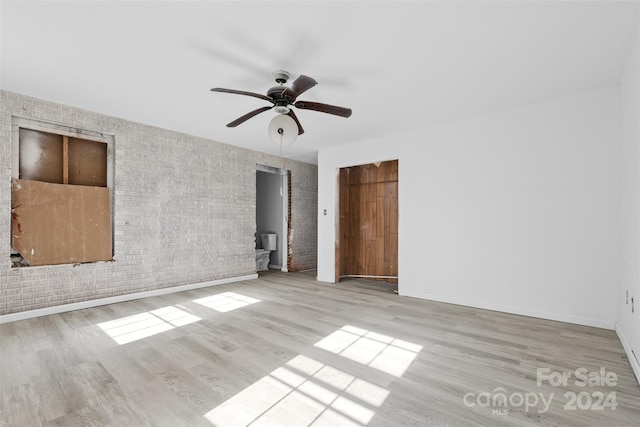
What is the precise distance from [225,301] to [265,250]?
3.31m

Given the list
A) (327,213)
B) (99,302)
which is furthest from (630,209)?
(99,302)

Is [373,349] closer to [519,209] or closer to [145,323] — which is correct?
[145,323]

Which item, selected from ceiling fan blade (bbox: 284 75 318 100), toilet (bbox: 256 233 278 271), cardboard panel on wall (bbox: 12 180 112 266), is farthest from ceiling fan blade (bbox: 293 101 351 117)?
toilet (bbox: 256 233 278 271)

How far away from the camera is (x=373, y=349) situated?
2.82 metres

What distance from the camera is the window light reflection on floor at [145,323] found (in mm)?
3148

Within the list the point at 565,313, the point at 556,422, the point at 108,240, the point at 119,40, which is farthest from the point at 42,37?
the point at 565,313

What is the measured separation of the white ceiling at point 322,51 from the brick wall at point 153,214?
1.91 ft

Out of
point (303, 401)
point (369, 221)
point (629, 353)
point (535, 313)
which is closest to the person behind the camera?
point (303, 401)

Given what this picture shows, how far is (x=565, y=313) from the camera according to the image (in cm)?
364

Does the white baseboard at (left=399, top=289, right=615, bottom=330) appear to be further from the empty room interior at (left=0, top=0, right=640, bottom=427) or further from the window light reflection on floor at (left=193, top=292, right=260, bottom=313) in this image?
the window light reflection on floor at (left=193, top=292, right=260, bottom=313)

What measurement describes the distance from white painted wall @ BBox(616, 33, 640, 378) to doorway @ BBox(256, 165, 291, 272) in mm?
5844

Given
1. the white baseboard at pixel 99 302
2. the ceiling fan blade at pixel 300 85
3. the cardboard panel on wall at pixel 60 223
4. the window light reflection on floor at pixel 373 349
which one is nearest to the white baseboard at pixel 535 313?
the window light reflection on floor at pixel 373 349

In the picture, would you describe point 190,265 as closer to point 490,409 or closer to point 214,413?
point 214,413

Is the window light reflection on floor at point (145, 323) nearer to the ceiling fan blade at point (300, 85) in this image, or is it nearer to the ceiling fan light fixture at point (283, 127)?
the ceiling fan light fixture at point (283, 127)
